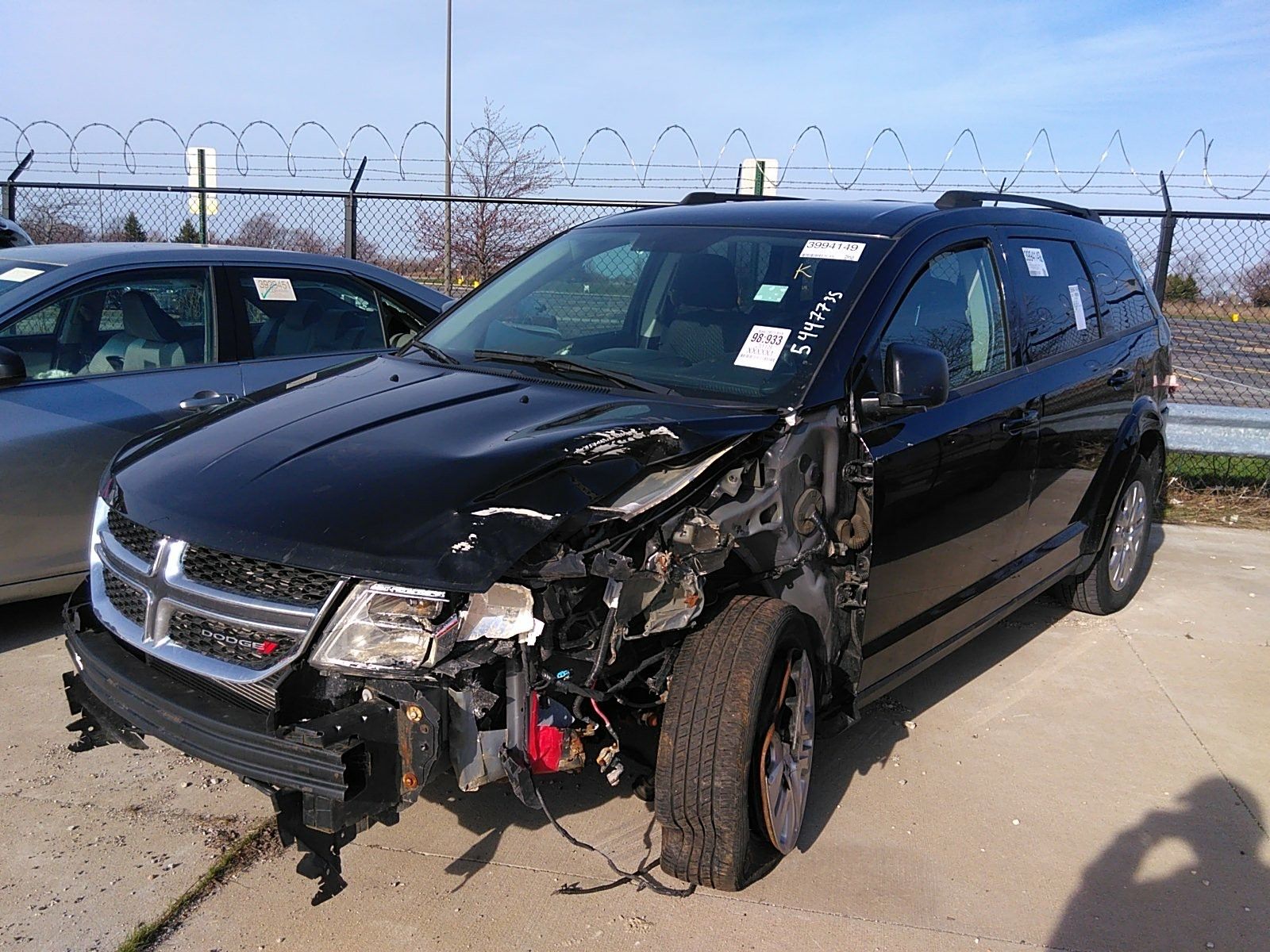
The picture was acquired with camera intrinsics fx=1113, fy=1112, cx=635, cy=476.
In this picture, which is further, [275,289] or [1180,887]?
[275,289]

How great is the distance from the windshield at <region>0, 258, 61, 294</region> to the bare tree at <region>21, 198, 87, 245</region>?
7.15 m

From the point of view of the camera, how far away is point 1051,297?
457cm

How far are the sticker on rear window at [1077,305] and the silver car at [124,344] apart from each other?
2858 mm

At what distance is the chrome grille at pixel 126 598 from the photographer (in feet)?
9.32

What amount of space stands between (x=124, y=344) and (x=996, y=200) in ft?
12.5

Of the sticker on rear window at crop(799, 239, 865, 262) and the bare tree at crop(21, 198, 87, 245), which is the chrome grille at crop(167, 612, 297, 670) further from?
the bare tree at crop(21, 198, 87, 245)

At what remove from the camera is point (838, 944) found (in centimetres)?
285

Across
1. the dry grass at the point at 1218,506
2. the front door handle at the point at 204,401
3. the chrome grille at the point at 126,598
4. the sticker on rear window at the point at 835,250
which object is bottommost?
the dry grass at the point at 1218,506

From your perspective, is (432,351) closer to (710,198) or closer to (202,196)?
(710,198)

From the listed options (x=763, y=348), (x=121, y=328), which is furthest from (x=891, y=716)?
(x=121, y=328)

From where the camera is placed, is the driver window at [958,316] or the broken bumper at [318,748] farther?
the driver window at [958,316]

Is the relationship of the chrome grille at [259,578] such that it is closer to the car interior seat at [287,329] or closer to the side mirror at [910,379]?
the side mirror at [910,379]

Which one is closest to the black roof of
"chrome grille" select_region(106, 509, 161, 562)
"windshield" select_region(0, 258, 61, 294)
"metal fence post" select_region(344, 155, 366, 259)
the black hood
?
the black hood

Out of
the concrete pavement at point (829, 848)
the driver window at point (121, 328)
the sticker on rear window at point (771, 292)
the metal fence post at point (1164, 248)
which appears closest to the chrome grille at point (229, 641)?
the concrete pavement at point (829, 848)
